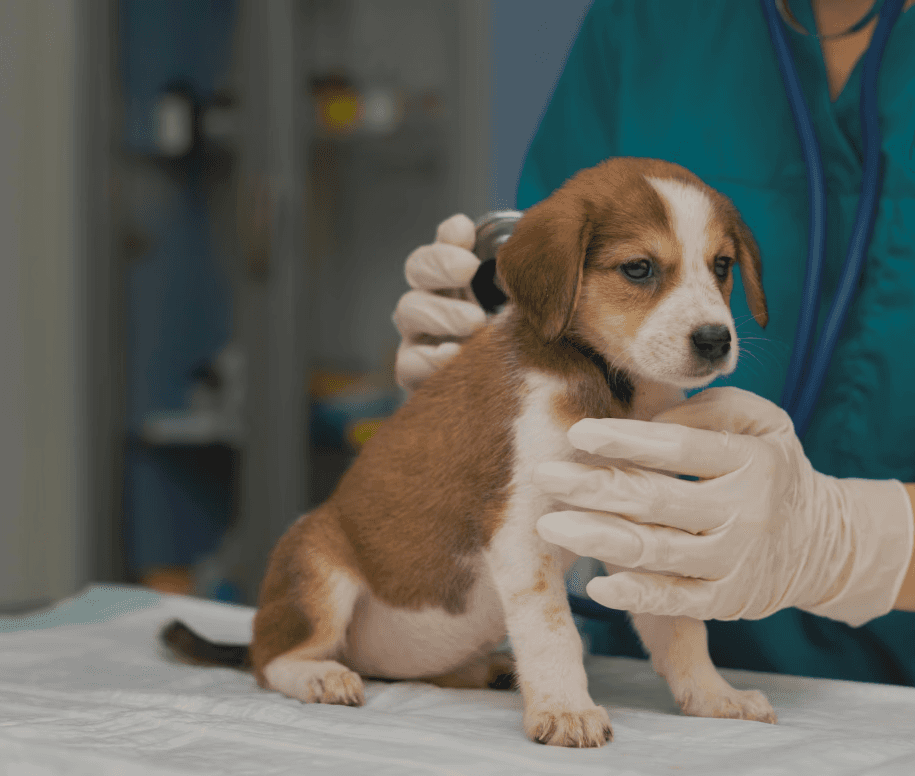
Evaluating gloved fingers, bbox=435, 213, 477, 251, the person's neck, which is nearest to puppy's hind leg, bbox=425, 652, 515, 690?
gloved fingers, bbox=435, 213, 477, 251

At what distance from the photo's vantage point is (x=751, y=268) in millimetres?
1070

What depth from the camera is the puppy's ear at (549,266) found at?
0.97 meters

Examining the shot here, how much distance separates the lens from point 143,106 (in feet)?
10.9

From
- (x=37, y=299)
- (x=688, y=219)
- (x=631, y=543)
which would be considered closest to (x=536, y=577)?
(x=631, y=543)

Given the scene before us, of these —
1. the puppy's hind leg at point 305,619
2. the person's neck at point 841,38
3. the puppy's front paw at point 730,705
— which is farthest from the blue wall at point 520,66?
the puppy's front paw at point 730,705

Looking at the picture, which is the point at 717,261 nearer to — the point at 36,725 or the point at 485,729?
the point at 485,729

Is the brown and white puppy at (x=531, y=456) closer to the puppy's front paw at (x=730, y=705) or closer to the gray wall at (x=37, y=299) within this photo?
the puppy's front paw at (x=730, y=705)

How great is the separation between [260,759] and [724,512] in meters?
0.55

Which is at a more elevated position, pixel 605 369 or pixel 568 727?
pixel 605 369

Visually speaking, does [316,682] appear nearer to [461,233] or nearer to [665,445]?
[665,445]

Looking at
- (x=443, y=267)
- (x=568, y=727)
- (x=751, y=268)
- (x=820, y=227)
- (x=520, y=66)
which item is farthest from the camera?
(x=520, y=66)

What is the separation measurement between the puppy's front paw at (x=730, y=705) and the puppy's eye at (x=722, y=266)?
475 mm

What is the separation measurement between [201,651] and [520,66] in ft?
7.68

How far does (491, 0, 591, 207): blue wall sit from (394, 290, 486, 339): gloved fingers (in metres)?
1.40
